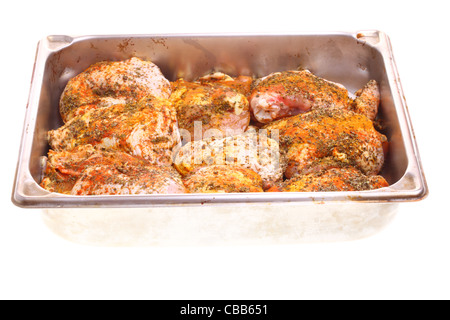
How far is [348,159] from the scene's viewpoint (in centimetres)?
296

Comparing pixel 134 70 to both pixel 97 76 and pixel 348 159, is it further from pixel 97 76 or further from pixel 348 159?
pixel 348 159

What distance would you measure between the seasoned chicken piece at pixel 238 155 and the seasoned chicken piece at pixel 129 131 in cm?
13

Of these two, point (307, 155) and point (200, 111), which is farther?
point (200, 111)

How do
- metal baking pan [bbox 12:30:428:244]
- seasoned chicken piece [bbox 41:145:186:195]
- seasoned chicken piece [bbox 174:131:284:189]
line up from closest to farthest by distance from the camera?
metal baking pan [bbox 12:30:428:244] → seasoned chicken piece [bbox 41:145:186:195] → seasoned chicken piece [bbox 174:131:284:189]

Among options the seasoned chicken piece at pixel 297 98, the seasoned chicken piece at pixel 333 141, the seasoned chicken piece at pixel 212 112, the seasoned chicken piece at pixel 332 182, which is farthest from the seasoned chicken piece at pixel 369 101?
→ the seasoned chicken piece at pixel 212 112

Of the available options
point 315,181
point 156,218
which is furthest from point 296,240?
point 156,218

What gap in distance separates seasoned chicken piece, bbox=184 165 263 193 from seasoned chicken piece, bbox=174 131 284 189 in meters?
0.06

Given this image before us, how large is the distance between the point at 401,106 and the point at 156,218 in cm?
172

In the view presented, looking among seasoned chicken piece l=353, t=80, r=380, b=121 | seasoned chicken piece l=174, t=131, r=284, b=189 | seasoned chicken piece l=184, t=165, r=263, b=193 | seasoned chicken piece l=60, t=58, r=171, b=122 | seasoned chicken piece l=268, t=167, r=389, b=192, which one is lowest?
seasoned chicken piece l=268, t=167, r=389, b=192

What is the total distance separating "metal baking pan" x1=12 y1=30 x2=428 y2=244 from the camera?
8.25ft

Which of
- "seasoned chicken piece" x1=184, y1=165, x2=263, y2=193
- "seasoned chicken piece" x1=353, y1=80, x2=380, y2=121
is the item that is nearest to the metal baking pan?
"seasoned chicken piece" x1=353, y1=80, x2=380, y2=121

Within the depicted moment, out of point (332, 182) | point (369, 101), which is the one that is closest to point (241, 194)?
point (332, 182)

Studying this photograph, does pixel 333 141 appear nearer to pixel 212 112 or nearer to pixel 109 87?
pixel 212 112

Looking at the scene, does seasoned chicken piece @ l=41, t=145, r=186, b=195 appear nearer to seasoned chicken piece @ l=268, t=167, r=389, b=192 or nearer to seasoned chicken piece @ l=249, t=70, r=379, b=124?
seasoned chicken piece @ l=268, t=167, r=389, b=192
